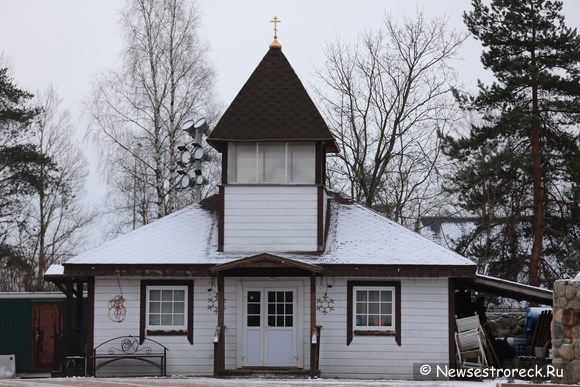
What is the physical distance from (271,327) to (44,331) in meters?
8.54

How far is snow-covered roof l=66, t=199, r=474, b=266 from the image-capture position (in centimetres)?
2214

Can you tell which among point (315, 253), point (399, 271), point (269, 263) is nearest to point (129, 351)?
point (269, 263)

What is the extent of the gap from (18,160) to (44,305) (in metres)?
11.0

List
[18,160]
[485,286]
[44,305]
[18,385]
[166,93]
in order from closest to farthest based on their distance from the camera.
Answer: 1. [18,385]
2. [485,286]
3. [44,305]
4. [166,93]
5. [18,160]

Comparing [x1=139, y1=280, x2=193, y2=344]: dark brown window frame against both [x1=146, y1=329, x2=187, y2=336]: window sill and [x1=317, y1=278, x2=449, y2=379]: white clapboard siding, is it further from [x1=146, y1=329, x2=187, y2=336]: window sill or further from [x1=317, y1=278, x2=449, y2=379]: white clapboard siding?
[x1=317, y1=278, x2=449, y2=379]: white clapboard siding

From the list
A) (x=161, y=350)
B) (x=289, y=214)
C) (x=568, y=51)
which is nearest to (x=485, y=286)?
(x=289, y=214)

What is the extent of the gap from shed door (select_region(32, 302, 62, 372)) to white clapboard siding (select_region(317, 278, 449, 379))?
896cm

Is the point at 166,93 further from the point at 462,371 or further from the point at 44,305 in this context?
the point at 462,371

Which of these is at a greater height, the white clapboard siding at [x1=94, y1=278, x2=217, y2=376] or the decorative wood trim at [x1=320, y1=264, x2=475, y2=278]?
the decorative wood trim at [x1=320, y1=264, x2=475, y2=278]

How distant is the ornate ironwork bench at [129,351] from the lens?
22234mm

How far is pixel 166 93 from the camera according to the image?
1336 inches

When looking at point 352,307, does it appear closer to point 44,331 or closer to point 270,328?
point 270,328

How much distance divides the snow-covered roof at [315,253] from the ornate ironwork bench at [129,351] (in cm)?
176

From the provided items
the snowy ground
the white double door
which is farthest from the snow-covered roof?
the snowy ground
